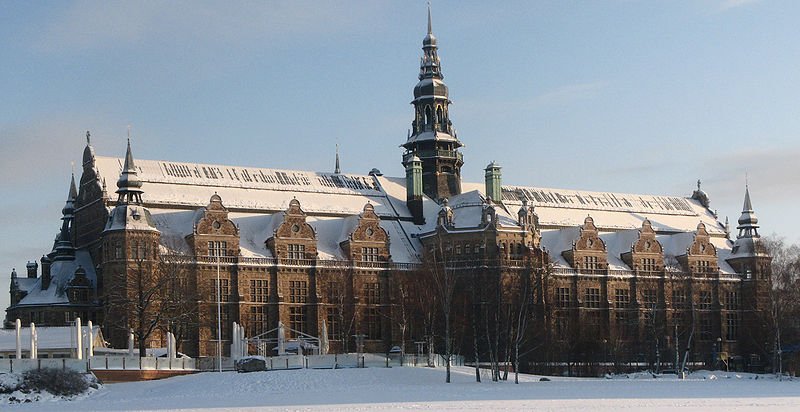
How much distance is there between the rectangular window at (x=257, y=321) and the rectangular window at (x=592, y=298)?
115 feet

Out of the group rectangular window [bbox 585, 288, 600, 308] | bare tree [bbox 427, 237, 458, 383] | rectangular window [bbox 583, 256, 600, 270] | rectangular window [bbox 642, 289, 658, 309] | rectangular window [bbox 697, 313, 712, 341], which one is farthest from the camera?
rectangular window [bbox 697, 313, 712, 341]

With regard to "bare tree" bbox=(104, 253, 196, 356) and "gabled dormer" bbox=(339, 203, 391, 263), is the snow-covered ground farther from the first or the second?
"gabled dormer" bbox=(339, 203, 391, 263)

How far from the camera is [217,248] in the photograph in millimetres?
128000

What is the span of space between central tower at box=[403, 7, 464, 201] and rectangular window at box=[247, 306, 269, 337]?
27.4 meters

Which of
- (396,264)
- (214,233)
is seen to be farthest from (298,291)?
(396,264)

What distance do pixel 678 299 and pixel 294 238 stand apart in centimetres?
4376

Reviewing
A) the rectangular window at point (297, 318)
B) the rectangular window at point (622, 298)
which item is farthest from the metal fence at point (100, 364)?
the rectangular window at point (622, 298)

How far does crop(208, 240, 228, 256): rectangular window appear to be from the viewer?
419 ft

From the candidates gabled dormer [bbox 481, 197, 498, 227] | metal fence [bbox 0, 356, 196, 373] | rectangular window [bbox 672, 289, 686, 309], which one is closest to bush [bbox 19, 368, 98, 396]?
metal fence [bbox 0, 356, 196, 373]

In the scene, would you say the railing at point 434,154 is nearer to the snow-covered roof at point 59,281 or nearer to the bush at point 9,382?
the snow-covered roof at point 59,281

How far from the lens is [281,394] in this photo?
81.1m

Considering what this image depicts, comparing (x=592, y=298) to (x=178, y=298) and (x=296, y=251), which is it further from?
(x=178, y=298)

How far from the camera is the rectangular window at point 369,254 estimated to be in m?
136

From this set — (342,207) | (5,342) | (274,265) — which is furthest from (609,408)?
(342,207)
